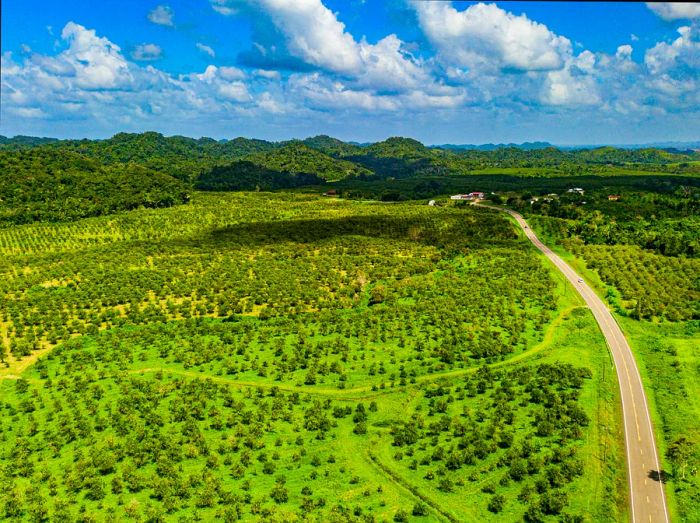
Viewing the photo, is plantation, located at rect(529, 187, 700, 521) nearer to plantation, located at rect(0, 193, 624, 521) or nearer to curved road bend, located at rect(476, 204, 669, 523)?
curved road bend, located at rect(476, 204, 669, 523)

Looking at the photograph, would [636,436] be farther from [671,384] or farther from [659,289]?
[659,289]

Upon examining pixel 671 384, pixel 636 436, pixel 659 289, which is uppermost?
pixel 659 289

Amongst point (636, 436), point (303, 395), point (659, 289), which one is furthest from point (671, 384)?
point (303, 395)

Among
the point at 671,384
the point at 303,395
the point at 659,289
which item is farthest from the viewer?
the point at 659,289

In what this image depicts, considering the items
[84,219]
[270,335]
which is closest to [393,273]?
[270,335]

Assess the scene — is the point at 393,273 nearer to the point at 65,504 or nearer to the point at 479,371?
the point at 479,371

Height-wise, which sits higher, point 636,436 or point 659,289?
point 659,289
